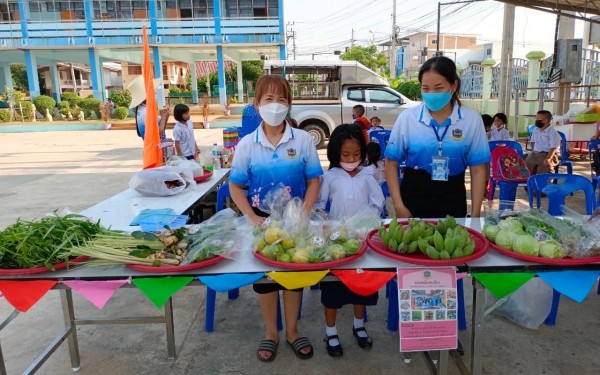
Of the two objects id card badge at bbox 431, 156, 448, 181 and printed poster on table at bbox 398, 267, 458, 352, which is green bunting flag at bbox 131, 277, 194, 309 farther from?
id card badge at bbox 431, 156, 448, 181

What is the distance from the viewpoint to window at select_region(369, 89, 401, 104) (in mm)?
11461

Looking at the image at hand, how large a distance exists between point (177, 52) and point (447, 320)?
2535 cm

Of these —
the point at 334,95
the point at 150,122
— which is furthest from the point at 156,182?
the point at 334,95

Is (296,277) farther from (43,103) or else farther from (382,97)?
(43,103)

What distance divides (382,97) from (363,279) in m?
10.4

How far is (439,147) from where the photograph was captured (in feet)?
7.68

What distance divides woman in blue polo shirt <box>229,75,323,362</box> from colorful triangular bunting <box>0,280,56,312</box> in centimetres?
97

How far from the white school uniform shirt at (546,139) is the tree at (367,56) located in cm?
3338

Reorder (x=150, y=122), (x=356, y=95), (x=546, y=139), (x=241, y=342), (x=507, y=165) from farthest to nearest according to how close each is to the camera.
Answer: (x=356, y=95) < (x=546, y=139) < (x=507, y=165) < (x=150, y=122) < (x=241, y=342)

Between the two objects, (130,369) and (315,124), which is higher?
(315,124)

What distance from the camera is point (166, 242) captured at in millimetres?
1888

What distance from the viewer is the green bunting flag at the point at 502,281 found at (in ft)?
5.69

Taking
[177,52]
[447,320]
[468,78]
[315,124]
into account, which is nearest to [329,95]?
[315,124]

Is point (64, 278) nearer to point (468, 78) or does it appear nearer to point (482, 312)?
point (482, 312)
